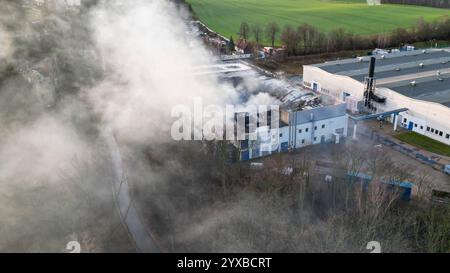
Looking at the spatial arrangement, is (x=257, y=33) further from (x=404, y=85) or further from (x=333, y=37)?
(x=404, y=85)

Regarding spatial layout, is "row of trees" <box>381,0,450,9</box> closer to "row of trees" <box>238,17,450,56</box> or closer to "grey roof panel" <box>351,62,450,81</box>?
"row of trees" <box>238,17,450,56</box>

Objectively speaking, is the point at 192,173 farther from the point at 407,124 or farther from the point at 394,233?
the point at 407,124

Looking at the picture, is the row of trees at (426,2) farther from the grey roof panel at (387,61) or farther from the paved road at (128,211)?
the paved road at (128,211)

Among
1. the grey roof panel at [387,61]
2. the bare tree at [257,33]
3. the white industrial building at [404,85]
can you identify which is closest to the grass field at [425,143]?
the white industrial building at [404,85]

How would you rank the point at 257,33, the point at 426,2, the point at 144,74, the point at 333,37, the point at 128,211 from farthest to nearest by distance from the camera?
the point at 426,2, the point at 257,33, the point at 333,37, the point at 144,74, the point at 128,211

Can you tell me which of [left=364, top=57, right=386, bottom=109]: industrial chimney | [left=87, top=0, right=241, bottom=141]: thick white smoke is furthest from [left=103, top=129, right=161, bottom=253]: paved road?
[left=364, top=57, right=386, bottom=109]: industrial chimney

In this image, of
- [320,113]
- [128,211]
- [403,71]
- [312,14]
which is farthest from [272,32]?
[128,211]
